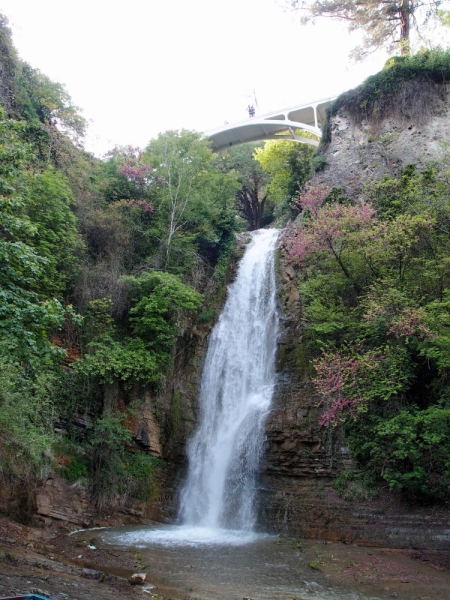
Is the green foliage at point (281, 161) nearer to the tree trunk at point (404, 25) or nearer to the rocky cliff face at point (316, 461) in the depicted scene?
the rocky cliff face at point (316, 461)

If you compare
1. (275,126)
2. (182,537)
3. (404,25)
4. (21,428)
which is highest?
(404,25)

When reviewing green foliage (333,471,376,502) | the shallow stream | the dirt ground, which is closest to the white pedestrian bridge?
green foliage (333,471,376,502)

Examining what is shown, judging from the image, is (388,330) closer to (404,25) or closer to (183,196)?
(183,196)

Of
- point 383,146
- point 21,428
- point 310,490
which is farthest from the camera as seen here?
point 383,146

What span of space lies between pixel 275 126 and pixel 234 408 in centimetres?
1981

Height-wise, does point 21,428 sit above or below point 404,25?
below

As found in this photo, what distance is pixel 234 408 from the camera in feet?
53.5

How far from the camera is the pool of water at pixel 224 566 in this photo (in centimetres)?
804

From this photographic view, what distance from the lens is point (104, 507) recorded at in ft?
44.3

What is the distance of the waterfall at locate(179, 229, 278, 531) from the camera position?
1430 cm

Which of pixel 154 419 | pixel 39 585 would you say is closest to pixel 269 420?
pixel 154 419

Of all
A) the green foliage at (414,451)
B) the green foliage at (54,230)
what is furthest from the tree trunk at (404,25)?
the green foliage at (414,451)

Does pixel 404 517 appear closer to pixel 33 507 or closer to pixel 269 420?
pixel 269 420

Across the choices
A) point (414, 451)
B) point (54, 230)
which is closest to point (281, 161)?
point (54, 230)
